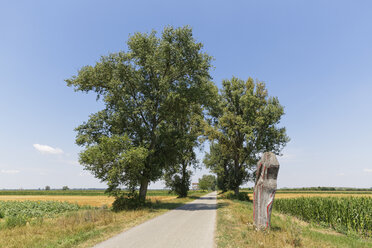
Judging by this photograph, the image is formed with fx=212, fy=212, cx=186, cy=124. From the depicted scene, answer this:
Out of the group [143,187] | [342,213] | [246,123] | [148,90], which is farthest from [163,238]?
[246,123]

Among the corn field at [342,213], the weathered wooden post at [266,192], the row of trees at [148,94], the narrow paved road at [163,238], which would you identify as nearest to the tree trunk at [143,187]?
the row of trees at [148,94]

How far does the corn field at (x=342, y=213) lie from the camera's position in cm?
1255

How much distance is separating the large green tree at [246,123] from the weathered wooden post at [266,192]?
67.8 ft

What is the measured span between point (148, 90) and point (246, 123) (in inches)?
615

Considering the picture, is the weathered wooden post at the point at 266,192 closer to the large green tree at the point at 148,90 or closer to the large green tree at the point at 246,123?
the large green tree at the point at 148,90

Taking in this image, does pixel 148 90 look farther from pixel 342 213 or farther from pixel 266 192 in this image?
pixel 342 213

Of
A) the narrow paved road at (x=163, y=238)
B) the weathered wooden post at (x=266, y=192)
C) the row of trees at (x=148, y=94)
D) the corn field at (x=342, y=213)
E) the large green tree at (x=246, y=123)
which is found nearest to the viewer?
the narrow paved road at (x=163, y=238)

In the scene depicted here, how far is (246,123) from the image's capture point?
99.6ft

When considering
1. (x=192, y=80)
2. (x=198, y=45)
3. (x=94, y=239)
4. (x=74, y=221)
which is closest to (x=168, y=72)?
(x=192, y=80)

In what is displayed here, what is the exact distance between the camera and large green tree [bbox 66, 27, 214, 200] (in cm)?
2055

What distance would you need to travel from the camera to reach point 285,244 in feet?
22.5

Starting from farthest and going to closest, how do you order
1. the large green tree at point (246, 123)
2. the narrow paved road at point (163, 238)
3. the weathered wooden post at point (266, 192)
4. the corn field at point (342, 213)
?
the large green tree at point (246, 123) < the corn field at point (342, 213) < the weathered wooden post at point (266, 192) < the narrow paved road at point (163, 238)

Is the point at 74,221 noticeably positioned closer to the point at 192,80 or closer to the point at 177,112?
the point at 177,112

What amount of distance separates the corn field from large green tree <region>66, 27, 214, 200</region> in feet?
42.1
